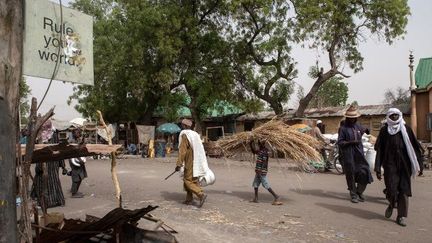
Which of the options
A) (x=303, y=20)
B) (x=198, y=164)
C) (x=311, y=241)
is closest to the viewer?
(x=311, y=241)

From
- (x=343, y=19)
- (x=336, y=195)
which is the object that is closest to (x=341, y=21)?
(x=343, y=19)

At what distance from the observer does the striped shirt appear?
8945 mm

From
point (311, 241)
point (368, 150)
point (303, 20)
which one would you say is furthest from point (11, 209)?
A: point (303, 20)

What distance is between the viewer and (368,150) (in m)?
13.1

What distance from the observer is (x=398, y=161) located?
7.45m

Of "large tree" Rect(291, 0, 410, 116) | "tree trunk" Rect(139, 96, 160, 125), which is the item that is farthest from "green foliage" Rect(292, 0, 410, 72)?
"tree trunk" Rect(139, 96, 160, 125)

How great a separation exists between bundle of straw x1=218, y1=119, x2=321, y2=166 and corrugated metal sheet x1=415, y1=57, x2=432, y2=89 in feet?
58.6

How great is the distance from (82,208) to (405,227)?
6.05 meters

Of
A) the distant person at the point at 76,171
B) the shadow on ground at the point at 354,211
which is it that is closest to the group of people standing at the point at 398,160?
the shadow on ground at the point at 354,211

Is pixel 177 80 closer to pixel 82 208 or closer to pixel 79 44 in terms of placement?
pixel 82 208

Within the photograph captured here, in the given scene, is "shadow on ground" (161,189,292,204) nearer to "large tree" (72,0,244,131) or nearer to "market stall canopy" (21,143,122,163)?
"market stall canopy" (21,143,122,163)

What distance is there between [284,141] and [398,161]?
6.62 ft

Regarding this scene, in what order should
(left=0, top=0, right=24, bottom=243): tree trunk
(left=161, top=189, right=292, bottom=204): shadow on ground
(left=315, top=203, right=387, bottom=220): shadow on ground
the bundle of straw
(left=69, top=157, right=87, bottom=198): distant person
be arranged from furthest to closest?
(left=69, top=157, right=87, bottom=198): distant person < (left=161, top=189, right=292, bottom=204): shadow on ground < the bundle of straw < (left=315, top=203, right=387, bottom=220): shadow on ground < (left=0, top=0, right=24, bottom=243): tree trunk

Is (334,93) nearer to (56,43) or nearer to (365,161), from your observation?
(365,161)
